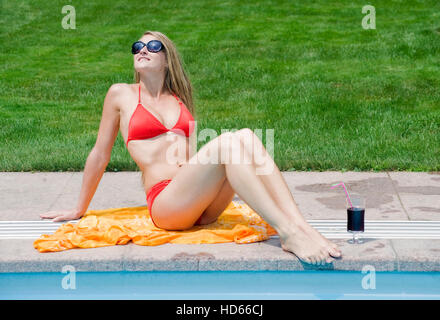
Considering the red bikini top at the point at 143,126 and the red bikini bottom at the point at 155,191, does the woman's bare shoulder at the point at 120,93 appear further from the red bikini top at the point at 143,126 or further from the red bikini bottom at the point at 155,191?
the red bikini bottom at the point at 155,191

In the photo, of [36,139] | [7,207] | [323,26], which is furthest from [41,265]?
[323,26]

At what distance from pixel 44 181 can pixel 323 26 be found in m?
8.60

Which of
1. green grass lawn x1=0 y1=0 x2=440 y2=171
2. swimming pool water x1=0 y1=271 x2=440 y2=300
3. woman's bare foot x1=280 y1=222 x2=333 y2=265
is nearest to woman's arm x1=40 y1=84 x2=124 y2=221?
swimming pool water x1=0 y1=271 x2=440 y2=300

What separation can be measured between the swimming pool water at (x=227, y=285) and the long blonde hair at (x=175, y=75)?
142 centimetres

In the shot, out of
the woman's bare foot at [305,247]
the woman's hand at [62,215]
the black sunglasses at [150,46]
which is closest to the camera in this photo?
the woman's bare foot at [305,247]

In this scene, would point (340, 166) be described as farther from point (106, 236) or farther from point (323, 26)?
point (323, 26)

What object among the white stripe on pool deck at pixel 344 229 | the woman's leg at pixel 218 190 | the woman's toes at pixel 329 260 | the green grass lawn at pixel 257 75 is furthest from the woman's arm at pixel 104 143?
the green grass lawn at pixel 257 75

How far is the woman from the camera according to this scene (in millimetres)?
4324

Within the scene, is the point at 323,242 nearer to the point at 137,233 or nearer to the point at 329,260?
the point at 329,260

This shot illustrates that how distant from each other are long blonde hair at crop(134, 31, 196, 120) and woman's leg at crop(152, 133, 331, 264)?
2.82 feet

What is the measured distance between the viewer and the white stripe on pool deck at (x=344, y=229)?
15.7 ft

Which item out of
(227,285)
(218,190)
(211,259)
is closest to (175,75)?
(218,190)

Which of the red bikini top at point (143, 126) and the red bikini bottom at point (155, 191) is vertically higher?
the red bikini top at point (143, 126)

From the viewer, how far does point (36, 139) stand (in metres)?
8.57
